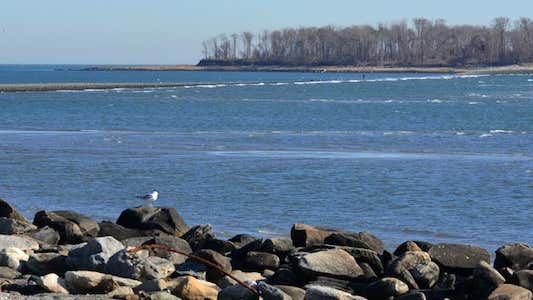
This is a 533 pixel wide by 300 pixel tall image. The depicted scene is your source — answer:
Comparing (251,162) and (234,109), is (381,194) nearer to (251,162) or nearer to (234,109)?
(251,162)

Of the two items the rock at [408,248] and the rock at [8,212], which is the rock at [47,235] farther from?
the rock at [408,248]

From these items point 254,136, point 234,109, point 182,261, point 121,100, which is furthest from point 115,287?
point 121,100

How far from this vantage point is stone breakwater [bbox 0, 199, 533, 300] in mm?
11953

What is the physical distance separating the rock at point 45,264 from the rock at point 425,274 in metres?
4.11

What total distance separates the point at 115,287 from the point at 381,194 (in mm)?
13153

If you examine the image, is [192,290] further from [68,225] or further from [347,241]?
[68,225]

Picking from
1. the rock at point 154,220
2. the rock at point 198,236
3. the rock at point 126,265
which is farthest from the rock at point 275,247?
the rock at point 154,220

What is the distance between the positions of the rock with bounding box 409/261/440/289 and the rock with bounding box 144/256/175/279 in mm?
2841

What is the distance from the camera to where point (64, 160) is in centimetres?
3303

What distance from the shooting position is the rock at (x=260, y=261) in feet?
45.8

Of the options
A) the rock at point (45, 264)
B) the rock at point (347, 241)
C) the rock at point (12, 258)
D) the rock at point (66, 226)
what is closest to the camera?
the rock at point (45, 264)

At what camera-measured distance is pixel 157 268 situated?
12.7m

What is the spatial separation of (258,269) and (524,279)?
339 centimetres

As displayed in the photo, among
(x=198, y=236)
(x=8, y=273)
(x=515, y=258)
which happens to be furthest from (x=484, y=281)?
(x=8, y=273)
